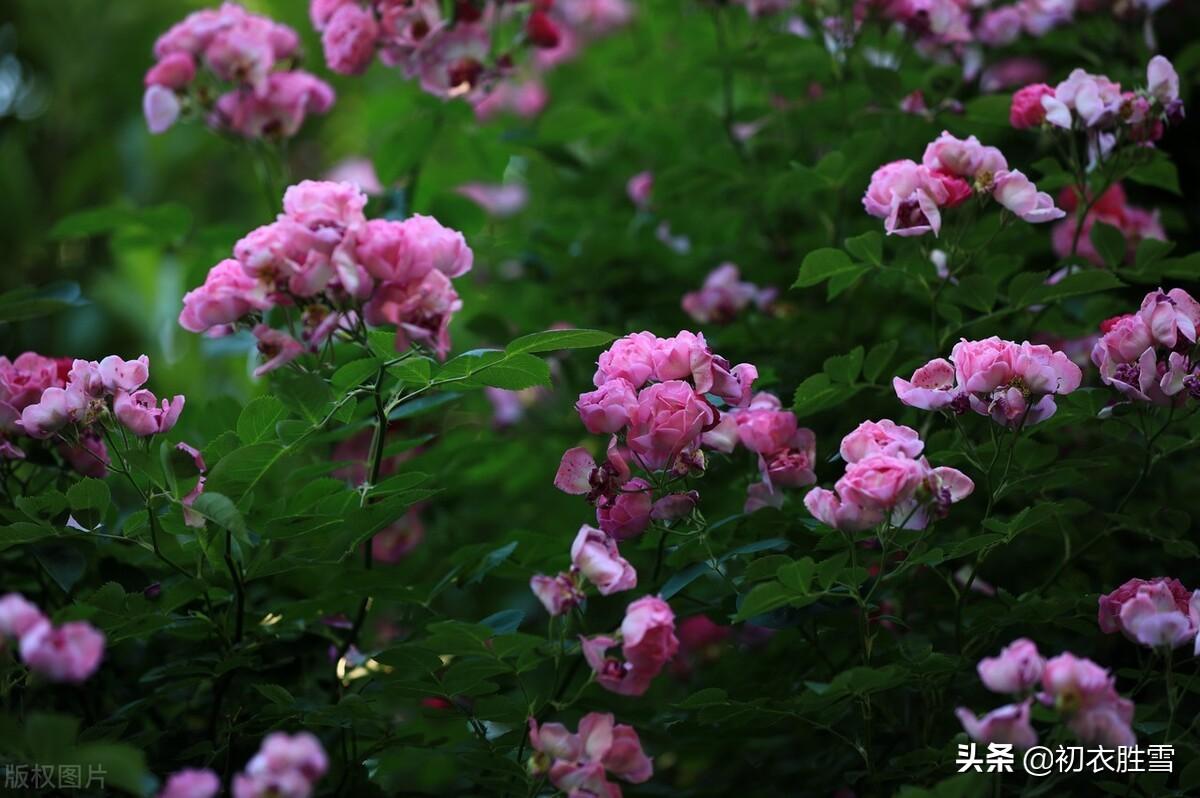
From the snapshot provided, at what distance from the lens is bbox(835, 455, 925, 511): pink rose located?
40.9 inches

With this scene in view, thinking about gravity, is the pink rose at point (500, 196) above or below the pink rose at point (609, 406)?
below

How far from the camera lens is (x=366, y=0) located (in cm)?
174

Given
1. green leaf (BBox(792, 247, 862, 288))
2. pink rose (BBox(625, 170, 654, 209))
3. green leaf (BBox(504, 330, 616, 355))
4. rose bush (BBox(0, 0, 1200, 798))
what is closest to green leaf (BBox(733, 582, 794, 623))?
rose bush (BBox(0, 0, 1200, 798))

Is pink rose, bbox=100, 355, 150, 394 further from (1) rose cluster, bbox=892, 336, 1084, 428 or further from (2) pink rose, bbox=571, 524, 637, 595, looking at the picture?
(1) rose cluster, bbox=892, 336, 1084, 428

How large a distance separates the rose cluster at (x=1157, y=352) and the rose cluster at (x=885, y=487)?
0.74 feet

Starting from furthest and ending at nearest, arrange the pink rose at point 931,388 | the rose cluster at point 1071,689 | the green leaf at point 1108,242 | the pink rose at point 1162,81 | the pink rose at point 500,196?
the pink rose at point 500,196 < the green leaf at point 1108,242 < the pink rose at point 1162,81 < the pink rose at point 931,388 < the rose cluster at point 1071,689

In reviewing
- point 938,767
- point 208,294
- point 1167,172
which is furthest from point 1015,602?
point 208,294

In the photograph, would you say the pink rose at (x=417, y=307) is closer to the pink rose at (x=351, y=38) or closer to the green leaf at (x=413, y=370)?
the green leaf at (x=413, y=370)

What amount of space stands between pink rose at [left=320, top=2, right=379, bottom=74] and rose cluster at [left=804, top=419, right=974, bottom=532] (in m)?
0.99

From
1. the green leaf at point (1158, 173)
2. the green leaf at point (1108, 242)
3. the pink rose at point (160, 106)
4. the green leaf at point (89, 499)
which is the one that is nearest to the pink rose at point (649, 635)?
the green leaf at point (89, 499)

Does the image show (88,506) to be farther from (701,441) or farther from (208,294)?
(701,441)

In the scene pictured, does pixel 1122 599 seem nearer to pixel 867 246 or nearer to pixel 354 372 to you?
pixel 867 246

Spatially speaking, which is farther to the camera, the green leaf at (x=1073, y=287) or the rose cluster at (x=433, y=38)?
the rose cluster at (x=433, y=38)

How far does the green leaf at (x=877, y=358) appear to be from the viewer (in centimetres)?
132
